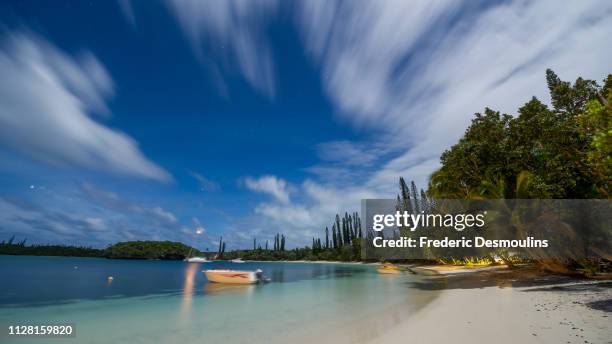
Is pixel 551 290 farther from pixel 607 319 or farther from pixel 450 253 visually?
pixel 450 253

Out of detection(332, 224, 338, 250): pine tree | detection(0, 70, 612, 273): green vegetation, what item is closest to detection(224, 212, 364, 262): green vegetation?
detection(332, 224, 338, 250): pine tree

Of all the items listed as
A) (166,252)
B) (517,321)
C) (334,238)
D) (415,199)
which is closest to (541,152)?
(517,321)

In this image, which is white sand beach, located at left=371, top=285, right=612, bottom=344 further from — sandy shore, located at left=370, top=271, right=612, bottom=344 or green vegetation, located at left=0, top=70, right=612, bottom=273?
green vegetation, located at left=0, top=70, right=612, bottom=273

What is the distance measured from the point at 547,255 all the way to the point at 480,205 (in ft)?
14.7

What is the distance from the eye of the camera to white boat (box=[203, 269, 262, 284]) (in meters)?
28.0

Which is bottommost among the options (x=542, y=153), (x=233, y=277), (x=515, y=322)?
(x=515, y=322)

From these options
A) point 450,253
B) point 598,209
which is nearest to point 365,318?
point 598,209

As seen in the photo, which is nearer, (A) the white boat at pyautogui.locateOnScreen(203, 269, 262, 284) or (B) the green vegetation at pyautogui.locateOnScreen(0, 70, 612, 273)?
(B) the green vegetation at pyautogui.locateOnScreen(0, 70, 612, 273)

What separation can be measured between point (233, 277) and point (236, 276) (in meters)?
0.42

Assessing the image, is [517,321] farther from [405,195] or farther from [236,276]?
[405,195]

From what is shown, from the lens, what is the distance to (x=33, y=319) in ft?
49.0

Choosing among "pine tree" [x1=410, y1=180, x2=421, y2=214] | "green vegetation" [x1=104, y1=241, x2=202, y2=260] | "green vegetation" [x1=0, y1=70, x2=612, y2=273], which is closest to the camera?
"green vegetation" [x1=0, y1=70, x2=612, y2=273]

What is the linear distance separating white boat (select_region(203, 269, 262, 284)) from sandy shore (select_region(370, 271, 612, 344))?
19.2 meters

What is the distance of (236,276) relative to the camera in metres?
28.6
